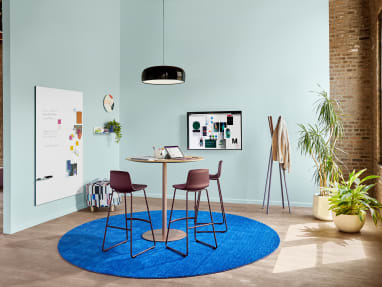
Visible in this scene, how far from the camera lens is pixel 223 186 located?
6727 millimetres

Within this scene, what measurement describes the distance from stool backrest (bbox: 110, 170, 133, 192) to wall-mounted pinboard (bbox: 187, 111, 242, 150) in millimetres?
3148

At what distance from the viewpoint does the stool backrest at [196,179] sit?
381 cm

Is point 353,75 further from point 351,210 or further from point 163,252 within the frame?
point 163,252

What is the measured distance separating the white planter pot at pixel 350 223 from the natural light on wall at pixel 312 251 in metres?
0.17

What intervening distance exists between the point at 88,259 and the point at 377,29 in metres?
5.40

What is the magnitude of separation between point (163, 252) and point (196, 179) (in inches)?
35.3

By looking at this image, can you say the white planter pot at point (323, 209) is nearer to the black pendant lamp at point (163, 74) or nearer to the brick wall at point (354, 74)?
the brick wall at point (354, 74)

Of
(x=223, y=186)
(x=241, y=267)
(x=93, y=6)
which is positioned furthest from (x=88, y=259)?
(x=93, y=6)

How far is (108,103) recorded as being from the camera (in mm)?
6887

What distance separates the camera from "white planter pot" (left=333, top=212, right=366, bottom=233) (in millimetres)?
4535

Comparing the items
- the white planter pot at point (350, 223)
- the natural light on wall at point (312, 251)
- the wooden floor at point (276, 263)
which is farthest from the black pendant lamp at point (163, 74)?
the white planter pot at point (350, 223)

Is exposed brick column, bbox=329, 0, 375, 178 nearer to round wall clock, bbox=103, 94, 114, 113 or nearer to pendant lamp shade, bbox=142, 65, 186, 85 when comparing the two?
pendant lamp shade, bbox=142, 65, 186, 85

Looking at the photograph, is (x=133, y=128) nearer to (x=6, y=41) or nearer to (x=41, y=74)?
(x=41, y=74)

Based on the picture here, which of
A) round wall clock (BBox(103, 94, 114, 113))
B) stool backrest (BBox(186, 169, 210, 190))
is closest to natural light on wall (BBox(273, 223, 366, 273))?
stool backrest (BBox(186, 169, 210, 190))
